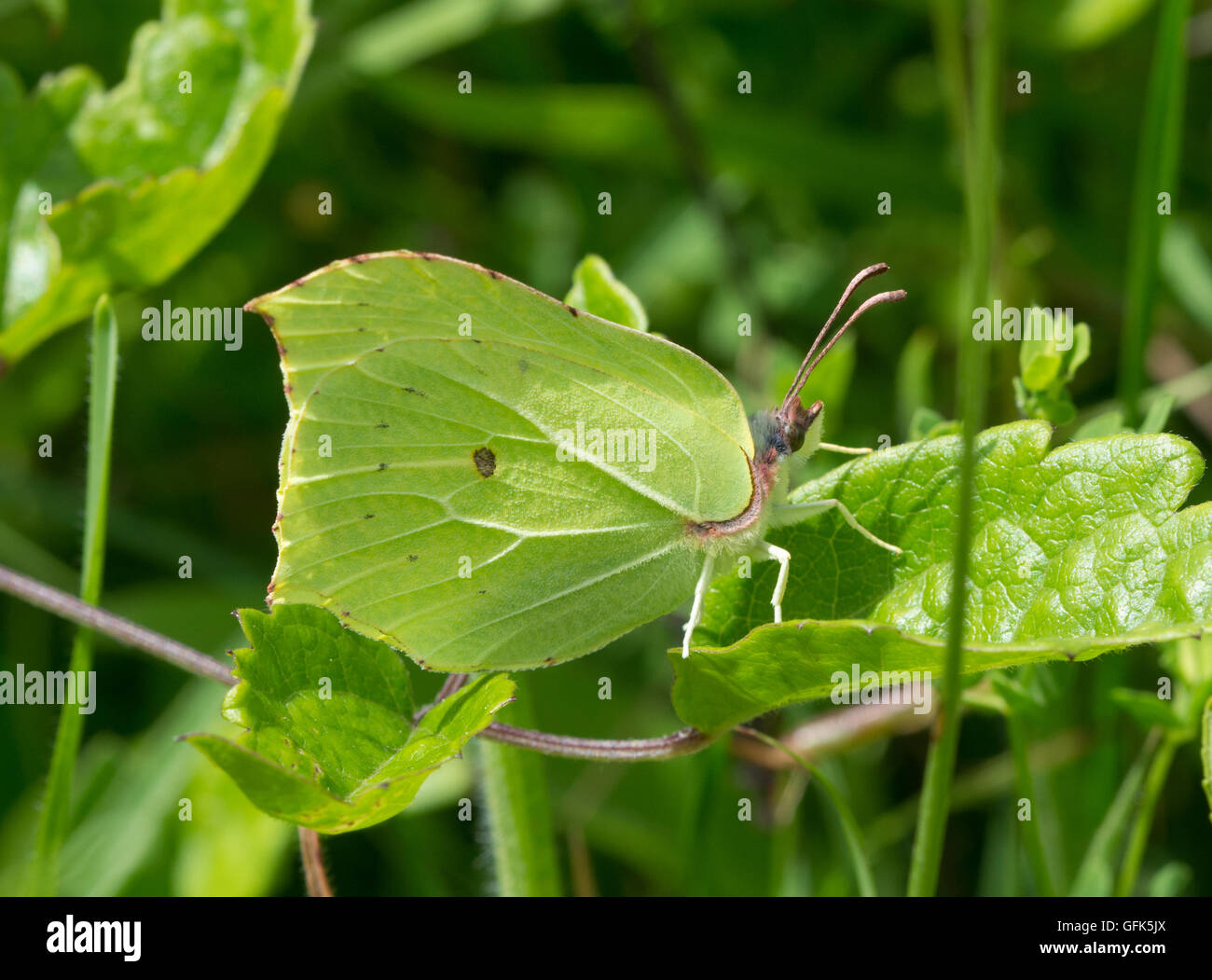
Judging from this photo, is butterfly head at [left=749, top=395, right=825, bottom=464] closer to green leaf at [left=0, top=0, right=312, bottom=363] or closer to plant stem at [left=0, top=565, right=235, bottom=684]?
plant stem at [left=0, top=565, right=235, bottom=684]

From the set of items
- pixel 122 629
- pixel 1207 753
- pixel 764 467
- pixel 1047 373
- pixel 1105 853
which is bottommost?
pixel 1105 853

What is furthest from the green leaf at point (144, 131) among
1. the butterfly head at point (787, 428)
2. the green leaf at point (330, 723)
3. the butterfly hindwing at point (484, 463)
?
the butterfly head at point (787, 428)

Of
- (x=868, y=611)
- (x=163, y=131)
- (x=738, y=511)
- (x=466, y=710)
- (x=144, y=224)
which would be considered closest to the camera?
(x=466, y=710)

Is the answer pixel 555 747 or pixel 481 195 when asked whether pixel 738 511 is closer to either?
pixel 555 747

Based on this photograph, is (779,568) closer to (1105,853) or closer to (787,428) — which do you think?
(787,428)

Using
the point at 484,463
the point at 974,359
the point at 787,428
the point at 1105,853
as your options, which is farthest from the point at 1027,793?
the point at 484,463

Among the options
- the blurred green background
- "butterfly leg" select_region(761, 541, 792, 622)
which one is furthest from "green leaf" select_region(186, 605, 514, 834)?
the blurred green background
